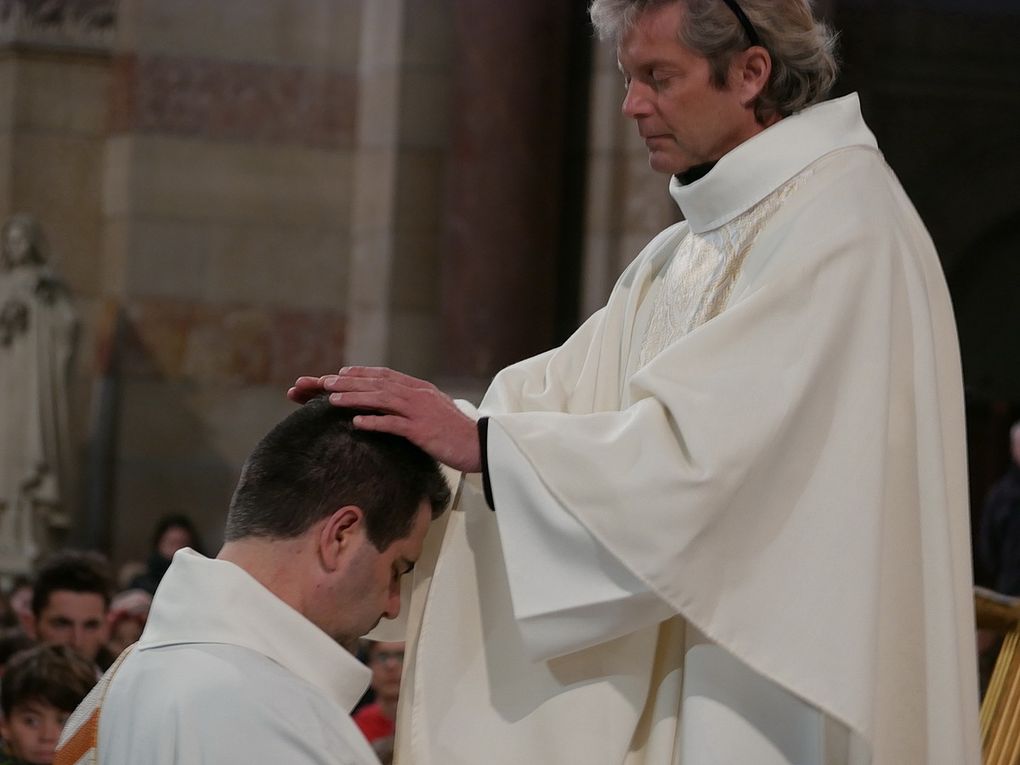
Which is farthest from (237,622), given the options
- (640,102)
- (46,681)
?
(46,681)

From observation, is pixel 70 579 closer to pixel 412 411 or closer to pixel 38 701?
pixel 38 701

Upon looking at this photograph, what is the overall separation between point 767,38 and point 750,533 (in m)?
0.74

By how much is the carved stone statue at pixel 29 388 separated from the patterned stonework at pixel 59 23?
1.20 m

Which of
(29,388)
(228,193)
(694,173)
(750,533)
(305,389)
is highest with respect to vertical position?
(694,173)

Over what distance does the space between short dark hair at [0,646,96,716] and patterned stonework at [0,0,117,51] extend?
19.9 feet

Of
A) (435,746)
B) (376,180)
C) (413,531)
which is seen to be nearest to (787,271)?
(413,531)

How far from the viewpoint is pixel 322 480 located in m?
2.38

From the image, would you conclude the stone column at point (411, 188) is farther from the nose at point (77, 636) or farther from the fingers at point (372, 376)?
the fingers at point (372, 376)

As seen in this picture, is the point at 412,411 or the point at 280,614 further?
the point at 412,411

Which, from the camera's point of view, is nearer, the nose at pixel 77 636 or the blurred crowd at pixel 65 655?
the blurred crowd at pixel 65 655

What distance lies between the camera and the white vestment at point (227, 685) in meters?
2.07

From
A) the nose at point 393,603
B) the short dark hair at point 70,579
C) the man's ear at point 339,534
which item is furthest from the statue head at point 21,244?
the man's ear at point 339,534

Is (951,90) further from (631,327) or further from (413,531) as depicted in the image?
(413,531)

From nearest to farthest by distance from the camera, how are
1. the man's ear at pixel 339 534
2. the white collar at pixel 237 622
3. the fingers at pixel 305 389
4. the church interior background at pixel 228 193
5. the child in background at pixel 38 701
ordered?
1. the white collar at pixel 237 622
2. the man's ear at pixel 339 534
3. the fingers at pixel 305 389
4. the child in background at pixel 38 701
5. the church interior background at pixel 228 193
